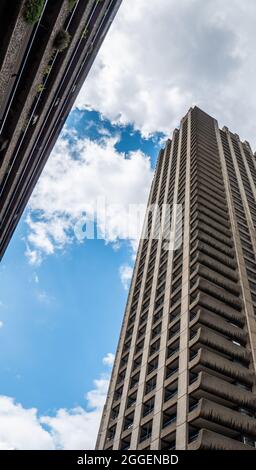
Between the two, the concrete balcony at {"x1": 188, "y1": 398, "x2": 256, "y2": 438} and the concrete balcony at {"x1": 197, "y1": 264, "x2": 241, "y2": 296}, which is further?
the concrete balcony at {"x1": 197, "y1": 264, "x2": 241, "y2": 296}

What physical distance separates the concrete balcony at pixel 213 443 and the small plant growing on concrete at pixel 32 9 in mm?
19792

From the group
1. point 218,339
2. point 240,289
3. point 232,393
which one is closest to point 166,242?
point 240,289

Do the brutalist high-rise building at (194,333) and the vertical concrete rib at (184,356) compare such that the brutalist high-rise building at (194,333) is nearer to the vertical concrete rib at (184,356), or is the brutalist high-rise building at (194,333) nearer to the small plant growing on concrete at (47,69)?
the vertical concrete rib at (184,356)

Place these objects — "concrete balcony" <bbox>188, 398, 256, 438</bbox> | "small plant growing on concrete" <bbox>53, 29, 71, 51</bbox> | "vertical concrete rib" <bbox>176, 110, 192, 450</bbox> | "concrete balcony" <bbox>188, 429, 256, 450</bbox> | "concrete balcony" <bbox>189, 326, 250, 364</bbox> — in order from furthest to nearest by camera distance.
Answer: "concrete balcony" <bbox>189, 326, 250, 364</bbox>
"vertical concrete rib" <bbox>176, 110, 192, 450</bbox>
"concrete balcony" <bbox>188, 398, 256, 438</bbox>
"concrete balcony" <bbox>188, 429, 256, 450</bbox>
"small plant growing on concrete" <bbox>53, 29, 71, 51</bbox>

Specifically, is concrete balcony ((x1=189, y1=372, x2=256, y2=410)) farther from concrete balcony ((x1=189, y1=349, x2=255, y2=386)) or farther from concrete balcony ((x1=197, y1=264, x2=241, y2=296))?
concrete balcony ((x1=197, y1=264, x2=241, y2=296))

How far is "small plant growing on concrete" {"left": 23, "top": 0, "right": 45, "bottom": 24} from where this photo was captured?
9602 millimetres

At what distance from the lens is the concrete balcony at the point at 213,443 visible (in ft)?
63.1

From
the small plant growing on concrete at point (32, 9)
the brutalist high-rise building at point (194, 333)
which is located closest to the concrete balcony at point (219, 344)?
the brutalist high-rise building at point (194, 333)

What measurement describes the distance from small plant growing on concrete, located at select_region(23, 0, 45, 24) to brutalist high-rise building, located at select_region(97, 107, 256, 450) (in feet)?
65.0

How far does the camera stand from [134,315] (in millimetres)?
40000

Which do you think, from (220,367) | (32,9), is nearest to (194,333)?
(220,367)

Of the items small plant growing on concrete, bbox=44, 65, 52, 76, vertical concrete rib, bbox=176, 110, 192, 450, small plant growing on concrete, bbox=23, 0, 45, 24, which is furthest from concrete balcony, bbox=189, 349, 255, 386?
small plant growing on concrete, bbox=23, 0, 45, 24

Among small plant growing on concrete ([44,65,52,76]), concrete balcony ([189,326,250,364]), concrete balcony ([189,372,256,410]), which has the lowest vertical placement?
concrete balcony ([189,372,256,410])
